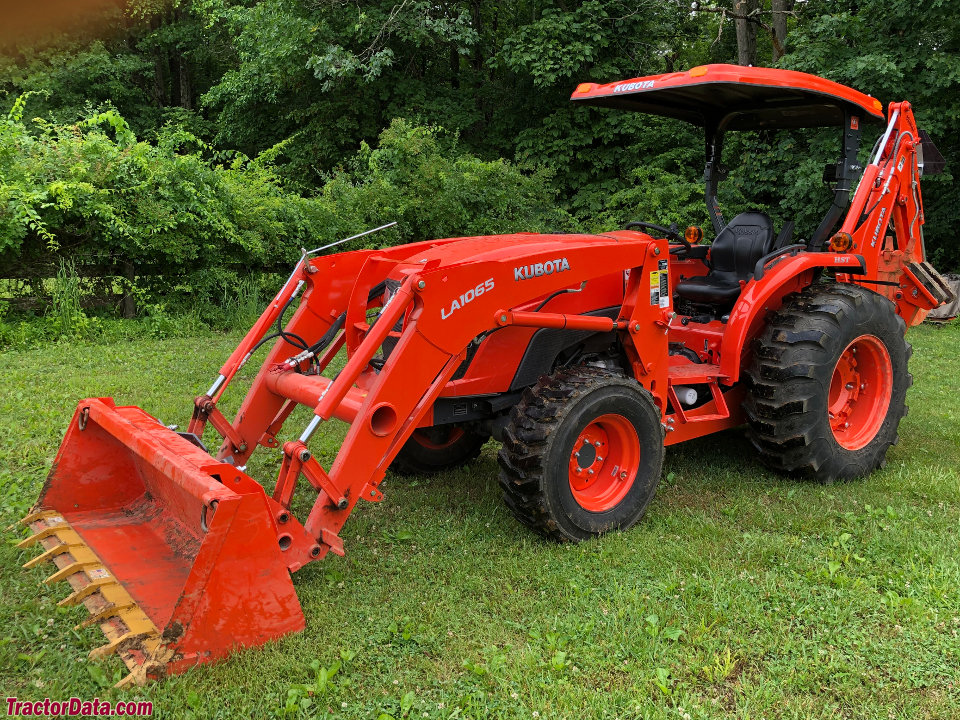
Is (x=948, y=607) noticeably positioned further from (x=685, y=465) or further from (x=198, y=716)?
(x=198, y=716)

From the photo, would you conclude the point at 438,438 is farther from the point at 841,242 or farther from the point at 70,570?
the point at 841,242

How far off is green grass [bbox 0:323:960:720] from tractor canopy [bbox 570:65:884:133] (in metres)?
2.33

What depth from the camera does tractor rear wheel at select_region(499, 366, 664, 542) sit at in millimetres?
3855

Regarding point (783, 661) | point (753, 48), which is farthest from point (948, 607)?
point (753, 48)

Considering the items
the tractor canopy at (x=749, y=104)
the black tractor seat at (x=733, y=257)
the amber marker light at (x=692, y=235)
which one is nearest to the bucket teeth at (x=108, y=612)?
the tractor canopy at (x=749, y=104)

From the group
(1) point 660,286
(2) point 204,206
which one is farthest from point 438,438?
(2) point 204,206

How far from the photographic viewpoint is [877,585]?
3637mm

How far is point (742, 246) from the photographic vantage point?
5.48m

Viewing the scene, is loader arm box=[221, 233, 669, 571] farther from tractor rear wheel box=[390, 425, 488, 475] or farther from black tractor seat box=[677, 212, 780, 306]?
black tractor seat box=[677, 212, 780, 306]

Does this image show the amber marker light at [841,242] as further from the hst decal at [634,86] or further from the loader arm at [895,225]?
the hst decal at [634,86]

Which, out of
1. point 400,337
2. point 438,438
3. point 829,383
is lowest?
point 438,438

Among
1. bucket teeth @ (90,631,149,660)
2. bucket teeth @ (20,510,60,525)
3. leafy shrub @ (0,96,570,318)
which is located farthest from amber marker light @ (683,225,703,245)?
leafy shrub @ (0,96,570,318)

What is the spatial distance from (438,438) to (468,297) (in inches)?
61.3

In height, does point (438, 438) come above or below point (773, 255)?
below
